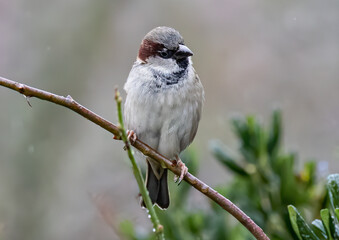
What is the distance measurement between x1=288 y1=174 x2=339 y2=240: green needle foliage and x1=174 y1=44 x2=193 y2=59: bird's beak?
3.90 feet

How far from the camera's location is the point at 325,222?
1.43 m

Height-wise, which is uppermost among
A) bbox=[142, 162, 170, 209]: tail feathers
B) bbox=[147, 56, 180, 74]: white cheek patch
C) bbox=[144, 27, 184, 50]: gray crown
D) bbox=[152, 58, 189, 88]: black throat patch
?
bbox=[144, 27, 184, 50]: gray crown

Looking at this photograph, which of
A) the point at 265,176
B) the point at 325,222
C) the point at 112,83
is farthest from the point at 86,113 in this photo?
the point at 112,83

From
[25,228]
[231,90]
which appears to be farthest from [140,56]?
[231,90]

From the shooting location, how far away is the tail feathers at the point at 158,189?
247 centimetres

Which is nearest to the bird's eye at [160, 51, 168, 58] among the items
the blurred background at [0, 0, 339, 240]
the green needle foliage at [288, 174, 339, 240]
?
the green needle foliage at [288, 174, 339, 240]

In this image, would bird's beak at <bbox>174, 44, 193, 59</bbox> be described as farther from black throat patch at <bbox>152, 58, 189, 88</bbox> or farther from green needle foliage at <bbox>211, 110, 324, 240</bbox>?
green needle foliage at <bbox>211, 110, 324, 240</bbox>

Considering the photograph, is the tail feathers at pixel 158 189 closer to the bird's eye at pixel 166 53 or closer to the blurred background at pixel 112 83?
the bird's eye at pixel 166 53

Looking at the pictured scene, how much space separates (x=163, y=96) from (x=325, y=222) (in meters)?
1.20

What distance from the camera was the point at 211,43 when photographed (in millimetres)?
5664

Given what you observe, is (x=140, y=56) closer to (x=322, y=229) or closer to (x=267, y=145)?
(x=267, y=145)

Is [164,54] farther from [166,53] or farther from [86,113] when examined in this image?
[86,113]

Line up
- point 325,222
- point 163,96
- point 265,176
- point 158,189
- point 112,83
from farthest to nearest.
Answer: point 112,83
point 158,189
point 163,96
point 265,176
point 325,222

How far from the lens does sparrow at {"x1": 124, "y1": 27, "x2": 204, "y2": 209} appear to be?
8.23 ft
